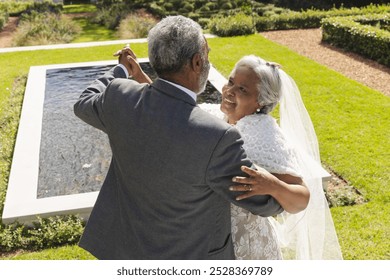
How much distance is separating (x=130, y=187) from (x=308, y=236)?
2020 mm

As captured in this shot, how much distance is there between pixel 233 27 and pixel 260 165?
45.9ft

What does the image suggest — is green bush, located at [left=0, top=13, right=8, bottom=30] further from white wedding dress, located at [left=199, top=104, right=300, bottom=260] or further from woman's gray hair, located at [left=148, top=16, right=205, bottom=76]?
woman's gray hair, located at [left=148, top=16, right=205, bottom=76]

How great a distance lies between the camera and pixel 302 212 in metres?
3.52

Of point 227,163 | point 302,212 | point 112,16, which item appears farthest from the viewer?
point 112,16

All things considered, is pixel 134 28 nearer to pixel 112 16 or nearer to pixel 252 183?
pixel 112 16

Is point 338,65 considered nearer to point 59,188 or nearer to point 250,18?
point 250,18

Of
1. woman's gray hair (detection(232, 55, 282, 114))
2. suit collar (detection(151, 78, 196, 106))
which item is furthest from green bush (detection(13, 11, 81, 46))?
suit collar (detection(151, 78, 196, 106))

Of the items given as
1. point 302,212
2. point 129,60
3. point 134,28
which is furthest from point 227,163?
point 134,28

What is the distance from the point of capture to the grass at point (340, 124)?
198 inches

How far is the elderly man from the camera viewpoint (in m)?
2.01

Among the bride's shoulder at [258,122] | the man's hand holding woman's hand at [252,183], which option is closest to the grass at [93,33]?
the bride's shoulder at [258,122]

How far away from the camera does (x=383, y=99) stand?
30.9 feet

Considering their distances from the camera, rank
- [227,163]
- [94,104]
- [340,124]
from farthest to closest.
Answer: [340,124], [94,104], [227,163]
